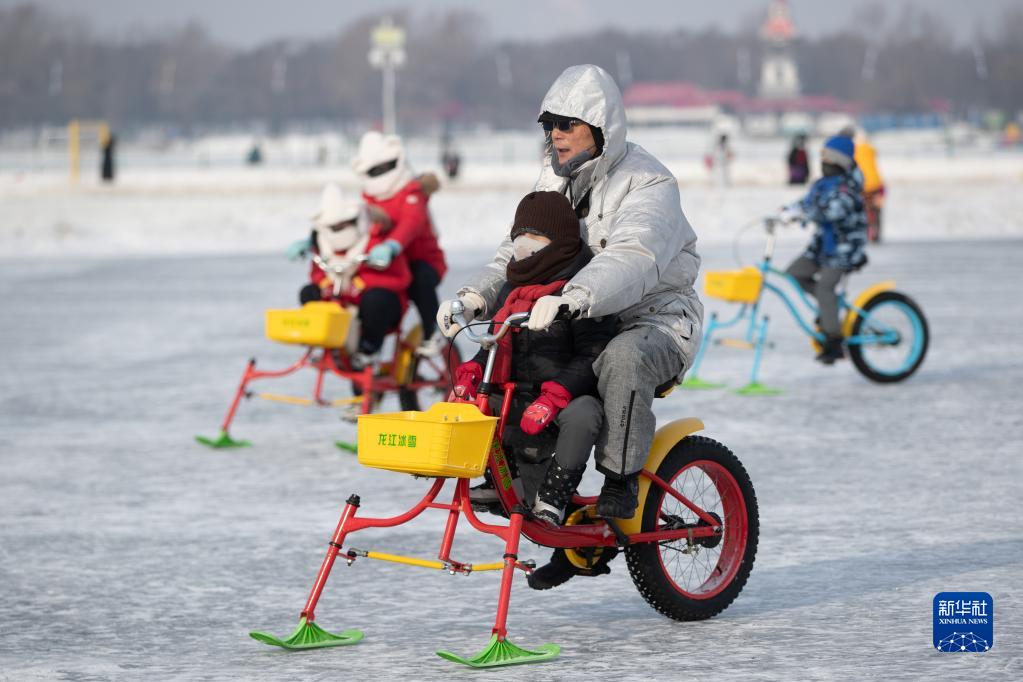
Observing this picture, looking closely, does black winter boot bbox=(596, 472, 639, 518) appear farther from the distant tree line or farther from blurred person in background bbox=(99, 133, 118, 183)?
the distant tree line

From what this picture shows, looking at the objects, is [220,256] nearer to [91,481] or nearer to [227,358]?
[227,358]

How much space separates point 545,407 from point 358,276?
16.0 feet

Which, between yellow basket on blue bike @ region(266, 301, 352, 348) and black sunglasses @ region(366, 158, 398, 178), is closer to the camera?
yellow basket on blue bike @ region(266, 301, 352, 348)

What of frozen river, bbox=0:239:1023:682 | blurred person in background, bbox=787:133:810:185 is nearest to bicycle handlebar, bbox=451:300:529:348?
frozen river, bbox=0:239:1023:682

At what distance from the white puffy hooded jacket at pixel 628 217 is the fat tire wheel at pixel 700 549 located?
344 mm

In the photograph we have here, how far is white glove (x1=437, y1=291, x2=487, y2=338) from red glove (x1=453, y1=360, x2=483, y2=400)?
11cm

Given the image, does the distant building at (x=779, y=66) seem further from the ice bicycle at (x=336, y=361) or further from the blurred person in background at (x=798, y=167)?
the ice bicycle at (x=336, y=361)

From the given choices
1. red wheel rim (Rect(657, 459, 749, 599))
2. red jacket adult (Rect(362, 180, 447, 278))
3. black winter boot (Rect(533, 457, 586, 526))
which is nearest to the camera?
black winter boot (Rect(533, 457, 586, 526))

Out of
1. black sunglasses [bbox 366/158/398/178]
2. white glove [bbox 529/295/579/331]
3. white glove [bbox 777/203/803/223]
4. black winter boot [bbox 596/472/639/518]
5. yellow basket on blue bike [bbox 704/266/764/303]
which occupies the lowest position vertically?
black winter boot [bbox 596/472/639/518]

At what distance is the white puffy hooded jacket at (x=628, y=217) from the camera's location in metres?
5.10

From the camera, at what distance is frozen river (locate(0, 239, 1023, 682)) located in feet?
16.7

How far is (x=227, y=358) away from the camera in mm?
13711

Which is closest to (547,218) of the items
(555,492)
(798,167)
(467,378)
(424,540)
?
(467,378)

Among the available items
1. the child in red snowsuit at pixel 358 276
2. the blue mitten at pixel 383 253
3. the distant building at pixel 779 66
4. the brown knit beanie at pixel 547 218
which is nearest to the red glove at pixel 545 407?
the brown knit beanie at pixel 547 218
